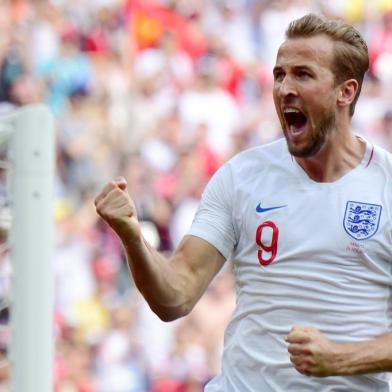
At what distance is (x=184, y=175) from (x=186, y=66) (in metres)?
1.77

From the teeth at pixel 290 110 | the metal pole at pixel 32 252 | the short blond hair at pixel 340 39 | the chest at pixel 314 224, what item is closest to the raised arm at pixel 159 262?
the chest at pixel 314 224

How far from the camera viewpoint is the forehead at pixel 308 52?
4.39 m

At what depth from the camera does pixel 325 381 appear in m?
4.30

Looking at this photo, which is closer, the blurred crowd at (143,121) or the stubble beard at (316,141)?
the stubble beard at (316,141)

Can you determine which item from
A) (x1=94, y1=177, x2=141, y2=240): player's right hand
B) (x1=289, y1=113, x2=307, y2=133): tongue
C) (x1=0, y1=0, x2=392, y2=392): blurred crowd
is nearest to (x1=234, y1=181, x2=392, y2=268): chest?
(x1=289, y1=113, x2=307, y2=133): tongue

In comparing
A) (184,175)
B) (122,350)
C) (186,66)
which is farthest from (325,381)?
(186,66)

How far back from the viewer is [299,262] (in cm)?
437

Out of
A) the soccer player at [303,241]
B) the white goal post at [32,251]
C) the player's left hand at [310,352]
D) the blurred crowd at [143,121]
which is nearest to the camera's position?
the player's left hand at [310,352]

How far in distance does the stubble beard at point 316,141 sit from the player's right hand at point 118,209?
0.66 m

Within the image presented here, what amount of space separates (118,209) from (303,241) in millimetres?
701

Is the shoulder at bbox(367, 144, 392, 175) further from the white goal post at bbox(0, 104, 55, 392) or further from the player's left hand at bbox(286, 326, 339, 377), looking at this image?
the white goal post at bbox(0, 104, 55, 392)

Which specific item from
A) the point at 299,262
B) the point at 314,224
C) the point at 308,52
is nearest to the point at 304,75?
the point at 308,52

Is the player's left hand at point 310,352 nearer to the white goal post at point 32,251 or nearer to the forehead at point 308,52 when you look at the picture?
the forehead at point 308,52

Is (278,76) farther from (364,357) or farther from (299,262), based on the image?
(364,357)
